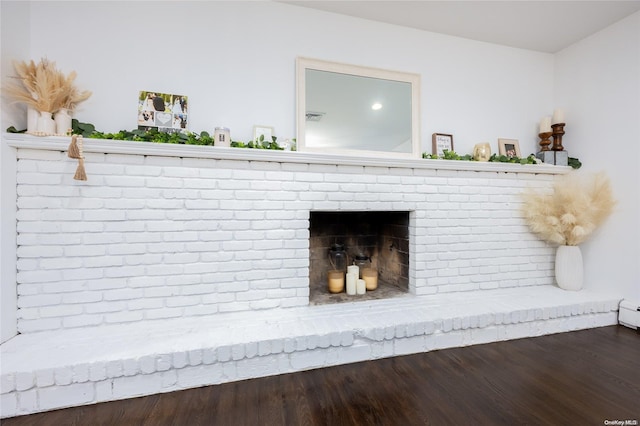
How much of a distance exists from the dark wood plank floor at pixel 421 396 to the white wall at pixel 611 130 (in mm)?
806

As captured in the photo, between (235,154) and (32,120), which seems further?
(235,154)

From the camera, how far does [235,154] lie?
1721 millimetres

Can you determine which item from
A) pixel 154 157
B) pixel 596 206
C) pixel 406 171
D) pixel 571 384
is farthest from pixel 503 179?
pixel 154 157

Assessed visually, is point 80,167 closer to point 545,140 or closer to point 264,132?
point 264,132

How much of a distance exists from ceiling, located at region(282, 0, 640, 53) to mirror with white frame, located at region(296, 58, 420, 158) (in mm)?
408

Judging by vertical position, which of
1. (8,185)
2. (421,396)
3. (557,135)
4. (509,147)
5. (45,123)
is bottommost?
(421,396)

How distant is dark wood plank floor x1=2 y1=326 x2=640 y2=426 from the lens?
120cm

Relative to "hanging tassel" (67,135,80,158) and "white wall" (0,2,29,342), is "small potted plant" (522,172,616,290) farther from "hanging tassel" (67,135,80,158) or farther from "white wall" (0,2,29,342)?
"white wall" (0,2,29,342)

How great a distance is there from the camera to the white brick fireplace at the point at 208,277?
4.59 feet

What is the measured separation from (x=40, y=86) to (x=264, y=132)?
1204mm

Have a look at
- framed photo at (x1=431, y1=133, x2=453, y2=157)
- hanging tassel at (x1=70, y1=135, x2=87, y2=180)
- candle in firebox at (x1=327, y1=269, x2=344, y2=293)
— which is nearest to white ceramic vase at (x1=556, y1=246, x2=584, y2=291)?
framed photo at (x1=431, y1=133, x2=453, y2=157)

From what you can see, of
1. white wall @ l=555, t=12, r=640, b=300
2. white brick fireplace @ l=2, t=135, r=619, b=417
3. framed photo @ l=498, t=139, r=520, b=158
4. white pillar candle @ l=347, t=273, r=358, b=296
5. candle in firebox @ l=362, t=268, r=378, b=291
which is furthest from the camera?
framed photo @ l=498, t=139, r=520, b=158

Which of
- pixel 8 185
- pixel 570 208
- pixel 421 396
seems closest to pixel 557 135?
pixel 570 208

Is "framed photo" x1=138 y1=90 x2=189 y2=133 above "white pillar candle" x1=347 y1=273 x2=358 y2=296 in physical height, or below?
above
